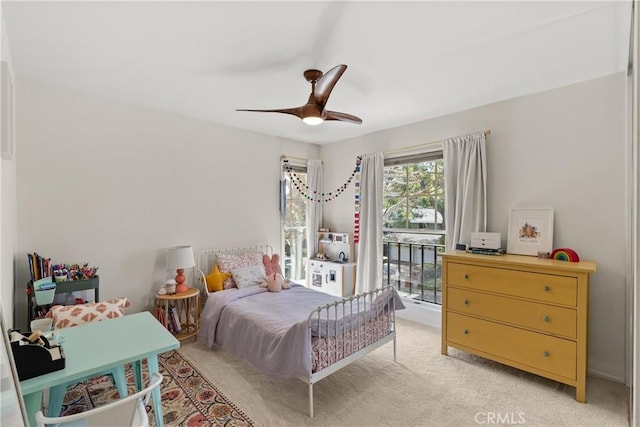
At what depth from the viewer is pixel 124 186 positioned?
3275 millimetres

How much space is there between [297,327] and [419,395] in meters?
1.11

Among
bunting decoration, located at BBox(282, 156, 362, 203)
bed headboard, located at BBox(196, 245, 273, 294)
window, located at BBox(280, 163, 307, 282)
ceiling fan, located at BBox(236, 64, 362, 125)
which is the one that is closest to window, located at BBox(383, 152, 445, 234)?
bunting decoration, located at BBox(282, 156, 362, 203)

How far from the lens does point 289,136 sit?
4680mm

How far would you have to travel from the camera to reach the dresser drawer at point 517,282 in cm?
241

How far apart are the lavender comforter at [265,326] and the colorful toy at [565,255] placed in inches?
57.6

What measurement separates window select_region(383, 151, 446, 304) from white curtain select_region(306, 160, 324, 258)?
1.16 meters

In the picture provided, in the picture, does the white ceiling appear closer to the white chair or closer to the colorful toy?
the colorful toy

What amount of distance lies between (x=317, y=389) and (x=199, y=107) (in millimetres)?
A: 3030

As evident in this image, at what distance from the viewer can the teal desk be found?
136 cm

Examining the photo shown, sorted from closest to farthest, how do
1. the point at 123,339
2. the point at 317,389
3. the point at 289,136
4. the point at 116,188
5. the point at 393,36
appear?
the point at 123,339, the point at 393,36, the point at 317,389, the point at 116,188, the point at 289,136

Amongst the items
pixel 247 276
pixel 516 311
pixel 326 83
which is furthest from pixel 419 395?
pixel 326 83

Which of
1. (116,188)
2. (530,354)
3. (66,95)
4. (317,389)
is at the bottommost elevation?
(317,389)

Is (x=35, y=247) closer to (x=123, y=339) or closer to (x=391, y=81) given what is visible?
(x=123, y=339)

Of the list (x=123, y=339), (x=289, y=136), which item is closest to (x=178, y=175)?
(x=289, y=136)
